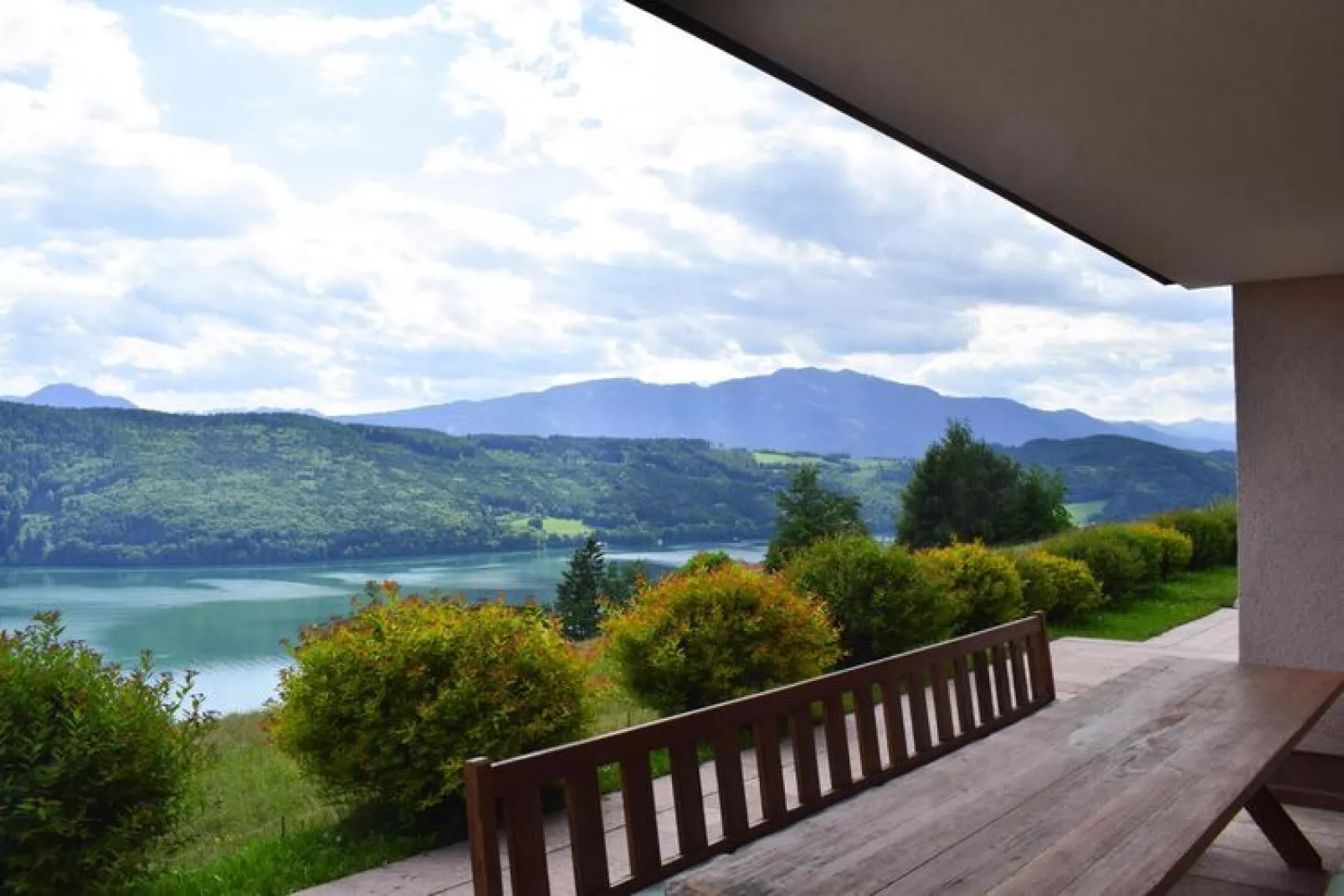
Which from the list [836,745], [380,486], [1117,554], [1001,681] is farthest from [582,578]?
[836,745]

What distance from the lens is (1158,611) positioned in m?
10.7

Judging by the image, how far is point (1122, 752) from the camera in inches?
112

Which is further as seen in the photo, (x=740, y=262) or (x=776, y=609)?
(x=740, y=262)

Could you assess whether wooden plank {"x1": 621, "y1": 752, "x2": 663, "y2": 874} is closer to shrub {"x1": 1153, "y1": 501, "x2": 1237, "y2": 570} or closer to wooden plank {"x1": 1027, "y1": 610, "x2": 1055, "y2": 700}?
wooden plank {"x1": 1027, "y1": 610, "x2": 1055, "y2": 700}

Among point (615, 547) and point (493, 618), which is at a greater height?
point (493, 618)

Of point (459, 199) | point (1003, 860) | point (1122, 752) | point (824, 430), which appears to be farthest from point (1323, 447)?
point (824, 430)

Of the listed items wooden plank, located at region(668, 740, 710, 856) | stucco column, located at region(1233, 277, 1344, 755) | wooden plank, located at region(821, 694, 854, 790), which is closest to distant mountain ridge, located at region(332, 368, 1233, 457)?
stucco column, located at region(1233, 277, 1344, 755)

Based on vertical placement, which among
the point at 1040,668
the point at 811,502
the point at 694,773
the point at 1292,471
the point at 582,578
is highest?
the point at 1292,471

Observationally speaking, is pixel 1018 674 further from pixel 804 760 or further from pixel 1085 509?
pixel 1085 509

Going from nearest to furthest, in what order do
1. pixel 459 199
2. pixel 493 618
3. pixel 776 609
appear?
pixel 493 618 < pixel 776 609 < pixel 459 199

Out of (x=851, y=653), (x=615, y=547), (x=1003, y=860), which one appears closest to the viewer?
(x=1003, y=860)

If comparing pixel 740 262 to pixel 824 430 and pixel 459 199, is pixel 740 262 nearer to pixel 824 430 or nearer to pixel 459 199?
pixel 824 430

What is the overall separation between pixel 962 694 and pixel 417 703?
202 cm

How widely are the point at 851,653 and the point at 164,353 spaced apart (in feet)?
231
